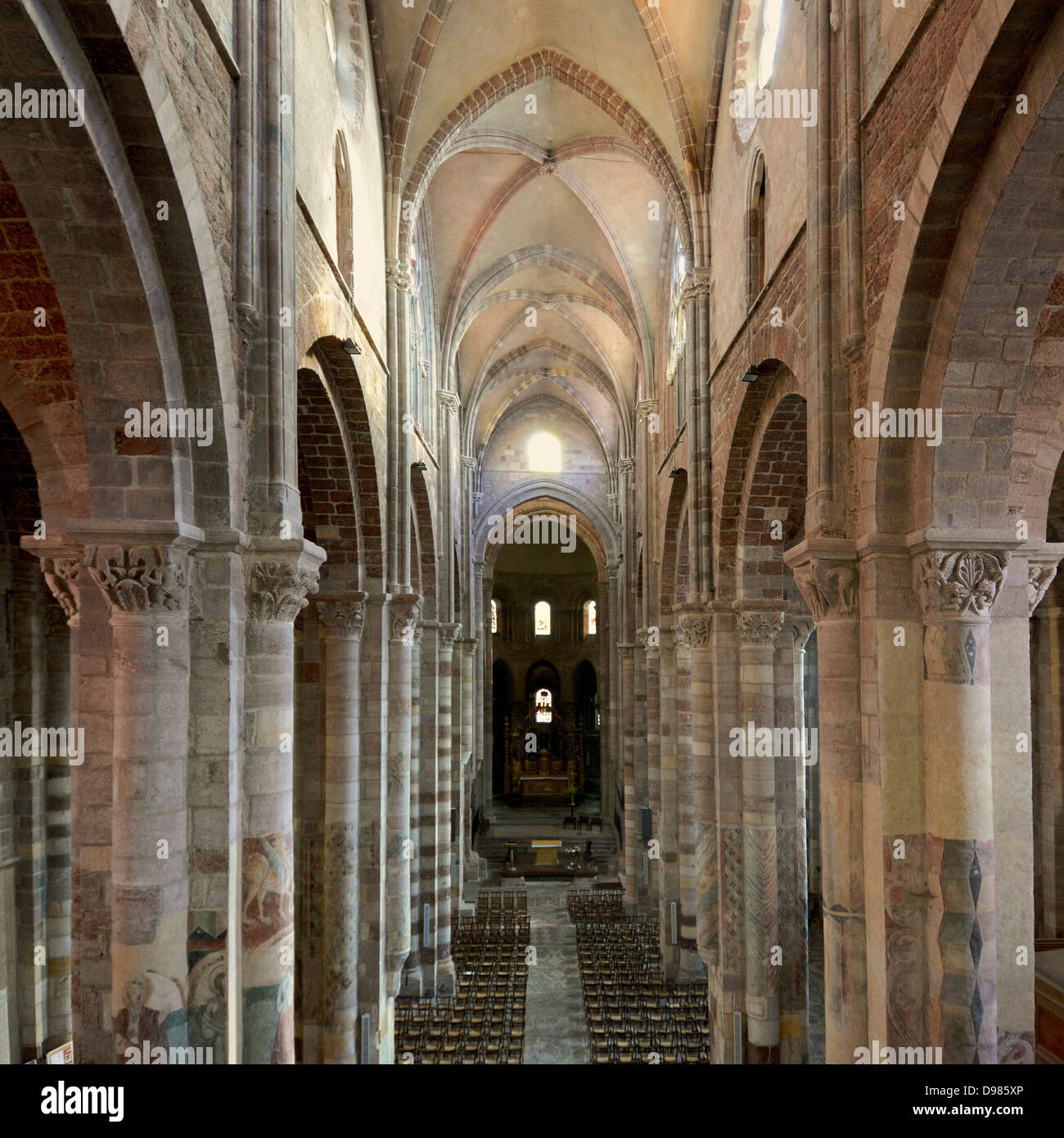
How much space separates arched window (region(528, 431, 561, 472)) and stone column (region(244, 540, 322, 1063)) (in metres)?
27.7

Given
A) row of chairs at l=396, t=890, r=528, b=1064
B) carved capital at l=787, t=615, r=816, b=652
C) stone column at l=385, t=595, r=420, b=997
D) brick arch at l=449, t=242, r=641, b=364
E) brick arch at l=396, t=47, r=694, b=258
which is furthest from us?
brick arch at l=449, t=242, r=641, b=364

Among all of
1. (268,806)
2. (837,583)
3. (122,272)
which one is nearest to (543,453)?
(837,583)

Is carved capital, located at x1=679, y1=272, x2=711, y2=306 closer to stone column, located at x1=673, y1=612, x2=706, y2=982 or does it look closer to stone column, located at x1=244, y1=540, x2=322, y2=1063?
stone column, located at x1=673, y1=612, x2=706, y2=982

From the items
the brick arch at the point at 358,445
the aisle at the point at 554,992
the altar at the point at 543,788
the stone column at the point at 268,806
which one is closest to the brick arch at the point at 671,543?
the brick arch at the point at 358,445

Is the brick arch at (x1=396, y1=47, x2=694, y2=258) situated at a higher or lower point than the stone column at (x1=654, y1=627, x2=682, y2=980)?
higher

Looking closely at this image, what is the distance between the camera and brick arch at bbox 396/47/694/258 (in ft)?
51.1

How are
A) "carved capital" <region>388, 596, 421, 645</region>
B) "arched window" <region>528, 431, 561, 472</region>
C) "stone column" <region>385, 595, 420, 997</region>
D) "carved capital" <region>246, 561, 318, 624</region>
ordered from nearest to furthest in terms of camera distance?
"carved capital" <region>246, 561, 318, 624</region>
"carved capital" <region>388, 596, 421, 645</region>
"stone column" <region>385, 595, 420, 997</region>
"arched window" <region>528, 431, 561, 472</region>

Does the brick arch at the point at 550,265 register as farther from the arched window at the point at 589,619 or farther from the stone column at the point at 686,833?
the arched window at the point at 589,619

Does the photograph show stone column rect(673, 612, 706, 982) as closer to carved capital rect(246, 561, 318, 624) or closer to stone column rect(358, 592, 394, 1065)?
stone column rect(358, 592, 394, 1065)

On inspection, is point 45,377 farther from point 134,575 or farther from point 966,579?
point 966,579

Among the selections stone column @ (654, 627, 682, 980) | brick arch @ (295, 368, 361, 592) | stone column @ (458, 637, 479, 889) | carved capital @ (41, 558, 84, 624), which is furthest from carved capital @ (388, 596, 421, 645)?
stone column @ (458, 637, 479, 889)

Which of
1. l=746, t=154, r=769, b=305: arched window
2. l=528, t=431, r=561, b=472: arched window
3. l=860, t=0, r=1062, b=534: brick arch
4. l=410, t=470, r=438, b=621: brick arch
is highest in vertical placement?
l=528, t=431, r=561, b=472: arched window

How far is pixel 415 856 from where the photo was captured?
63.4ft

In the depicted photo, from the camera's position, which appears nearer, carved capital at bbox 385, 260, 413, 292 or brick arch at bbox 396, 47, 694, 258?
carved capital at bbox 385, 260, 413, 292
